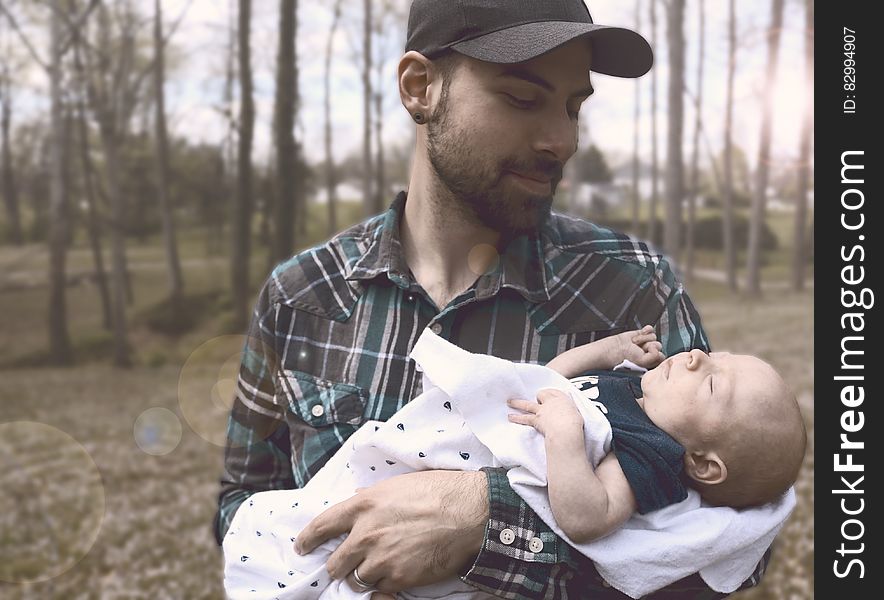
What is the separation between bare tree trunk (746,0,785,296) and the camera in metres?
10.2

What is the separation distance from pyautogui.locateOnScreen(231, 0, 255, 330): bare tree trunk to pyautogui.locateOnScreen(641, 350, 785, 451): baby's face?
399 inches

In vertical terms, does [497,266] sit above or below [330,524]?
above

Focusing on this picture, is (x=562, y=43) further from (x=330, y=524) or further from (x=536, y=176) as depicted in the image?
(x=330, y=524)

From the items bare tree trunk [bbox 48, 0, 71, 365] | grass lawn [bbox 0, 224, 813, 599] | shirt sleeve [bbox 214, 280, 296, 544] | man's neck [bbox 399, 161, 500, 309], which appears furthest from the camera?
bare tree trunk [bbox 48, 0, 71, 365]

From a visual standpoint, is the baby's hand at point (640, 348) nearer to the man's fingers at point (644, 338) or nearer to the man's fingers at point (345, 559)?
the man's fingers at point (644, 338)

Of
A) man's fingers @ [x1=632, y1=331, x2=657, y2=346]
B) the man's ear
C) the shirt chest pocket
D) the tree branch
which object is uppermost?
the tree branch

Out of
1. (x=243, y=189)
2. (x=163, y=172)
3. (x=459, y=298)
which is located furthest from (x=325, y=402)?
(x=163, y=172)

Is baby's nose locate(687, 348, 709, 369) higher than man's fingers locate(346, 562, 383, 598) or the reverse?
higher

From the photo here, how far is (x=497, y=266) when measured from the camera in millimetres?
2160

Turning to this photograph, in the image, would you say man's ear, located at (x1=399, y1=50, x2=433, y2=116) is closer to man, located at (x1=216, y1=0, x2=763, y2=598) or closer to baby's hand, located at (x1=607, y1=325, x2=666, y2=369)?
man, located at (x1=216, y1=0, x2=763, y2=598)

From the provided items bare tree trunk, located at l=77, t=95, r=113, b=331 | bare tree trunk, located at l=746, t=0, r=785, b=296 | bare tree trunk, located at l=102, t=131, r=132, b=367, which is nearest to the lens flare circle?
bare tree trunk, located at l=102, t=131, r=132, b=367

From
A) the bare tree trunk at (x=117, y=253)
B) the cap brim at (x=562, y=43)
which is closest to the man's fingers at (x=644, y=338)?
the cap brim at (x=562, y=43)

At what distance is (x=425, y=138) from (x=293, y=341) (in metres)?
0.71

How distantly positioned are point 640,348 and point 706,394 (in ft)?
0.82
